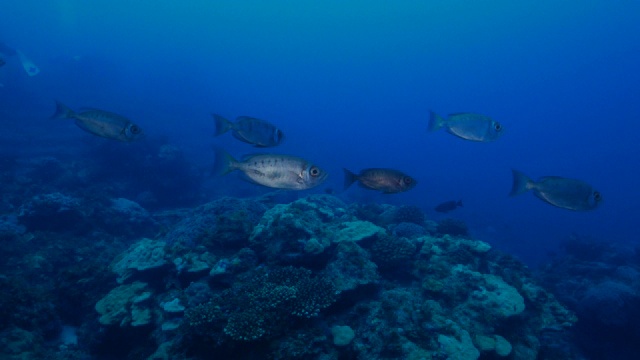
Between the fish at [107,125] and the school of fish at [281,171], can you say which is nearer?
the school of fish at [281,171]

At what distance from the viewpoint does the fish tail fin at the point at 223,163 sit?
14.0 ft

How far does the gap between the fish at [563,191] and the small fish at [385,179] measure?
1.63m

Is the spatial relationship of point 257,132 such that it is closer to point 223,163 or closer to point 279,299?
point 223,163

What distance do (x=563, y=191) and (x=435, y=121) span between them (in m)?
2.34

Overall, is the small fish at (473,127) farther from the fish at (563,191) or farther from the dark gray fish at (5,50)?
the dark gray fish at (5,50)

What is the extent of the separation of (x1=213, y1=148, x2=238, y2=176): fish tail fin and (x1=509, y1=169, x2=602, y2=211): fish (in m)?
4.09

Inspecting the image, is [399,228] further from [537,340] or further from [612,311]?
[612,311]

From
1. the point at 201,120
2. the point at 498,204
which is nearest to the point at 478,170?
the point at 498,204

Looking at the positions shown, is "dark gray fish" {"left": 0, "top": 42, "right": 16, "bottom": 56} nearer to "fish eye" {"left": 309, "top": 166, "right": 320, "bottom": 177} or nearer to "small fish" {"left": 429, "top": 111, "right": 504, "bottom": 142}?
"fish eye" {"left": 309, "top": 166, "right": 320, "bottom": 177}

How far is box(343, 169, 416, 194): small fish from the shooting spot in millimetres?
4785

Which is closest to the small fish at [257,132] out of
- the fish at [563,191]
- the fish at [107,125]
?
the fish at [107,125]

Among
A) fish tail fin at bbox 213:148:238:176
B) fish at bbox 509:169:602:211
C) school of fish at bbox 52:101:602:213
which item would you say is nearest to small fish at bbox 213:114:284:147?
school of fish at bbox 52:101:602:213

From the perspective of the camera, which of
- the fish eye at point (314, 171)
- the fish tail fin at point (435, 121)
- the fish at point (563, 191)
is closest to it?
the fish eye at point (314, 171)

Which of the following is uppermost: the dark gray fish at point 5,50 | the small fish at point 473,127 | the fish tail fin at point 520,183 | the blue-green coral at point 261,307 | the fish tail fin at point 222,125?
the dark gray fish at point 5,50
